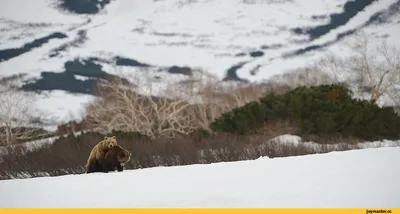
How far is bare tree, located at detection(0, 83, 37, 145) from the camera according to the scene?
2948cm

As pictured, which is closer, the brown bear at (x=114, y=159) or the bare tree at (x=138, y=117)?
the brown bear at (x=114, y=159)

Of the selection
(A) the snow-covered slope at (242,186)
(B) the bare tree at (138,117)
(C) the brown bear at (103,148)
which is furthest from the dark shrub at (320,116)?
(C) the brown bear at (103,148)

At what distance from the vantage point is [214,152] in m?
11.6

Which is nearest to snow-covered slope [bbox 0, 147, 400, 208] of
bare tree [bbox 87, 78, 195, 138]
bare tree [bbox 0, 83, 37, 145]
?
bare tree [bbox 87, 78, 195, 138]

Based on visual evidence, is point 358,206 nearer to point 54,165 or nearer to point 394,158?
point 394,158

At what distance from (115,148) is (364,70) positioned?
2747cm

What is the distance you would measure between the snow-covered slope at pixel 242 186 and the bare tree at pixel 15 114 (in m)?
24.6

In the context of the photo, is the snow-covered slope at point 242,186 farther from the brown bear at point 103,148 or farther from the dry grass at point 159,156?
the dry grass at point 159,156

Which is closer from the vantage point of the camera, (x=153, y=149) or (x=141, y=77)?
(x=153, y=149)

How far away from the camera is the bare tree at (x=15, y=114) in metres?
29.5

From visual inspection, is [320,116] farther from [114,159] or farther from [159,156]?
[114,159]

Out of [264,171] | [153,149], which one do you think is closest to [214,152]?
[153,149]

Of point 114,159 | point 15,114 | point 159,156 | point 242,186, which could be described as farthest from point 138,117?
point 242,186

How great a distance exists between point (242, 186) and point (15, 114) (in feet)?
101
